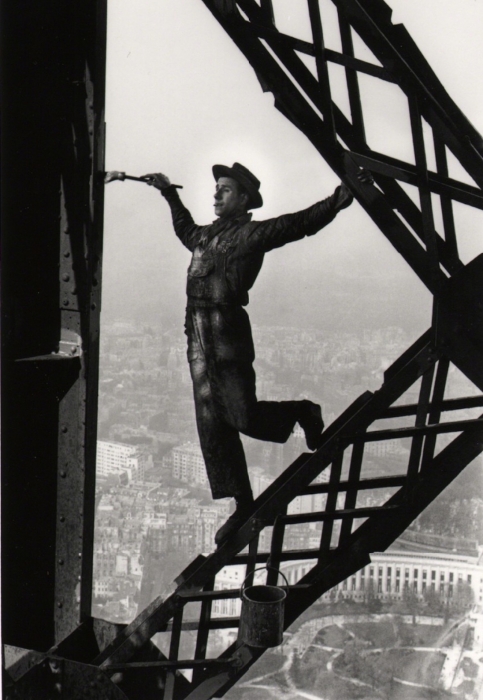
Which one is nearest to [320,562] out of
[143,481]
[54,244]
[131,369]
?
[54,244]

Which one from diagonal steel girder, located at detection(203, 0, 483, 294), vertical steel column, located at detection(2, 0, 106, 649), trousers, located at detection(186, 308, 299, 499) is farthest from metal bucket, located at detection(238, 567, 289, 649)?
diagonal steel girder, located at detection(203, 0, 483, 294)

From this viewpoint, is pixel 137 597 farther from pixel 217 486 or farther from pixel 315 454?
pixel 315 454

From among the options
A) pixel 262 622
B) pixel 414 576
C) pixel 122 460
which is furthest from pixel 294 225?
pixel 414 576

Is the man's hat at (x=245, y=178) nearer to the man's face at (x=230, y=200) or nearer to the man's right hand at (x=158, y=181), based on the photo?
the man's face at (x=230, y=200)

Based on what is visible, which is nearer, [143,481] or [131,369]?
[131,369]

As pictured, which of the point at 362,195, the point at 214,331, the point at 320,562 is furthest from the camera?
the point at 214,331

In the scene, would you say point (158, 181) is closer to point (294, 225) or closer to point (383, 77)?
point (294, 225)

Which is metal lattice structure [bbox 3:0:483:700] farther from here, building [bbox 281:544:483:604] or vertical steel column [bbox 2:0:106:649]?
building [bbox 281:544:483:604]

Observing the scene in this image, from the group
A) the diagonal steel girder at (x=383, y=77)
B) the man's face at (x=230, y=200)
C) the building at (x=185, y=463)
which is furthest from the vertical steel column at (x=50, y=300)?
the building at (x=185, y=463)
